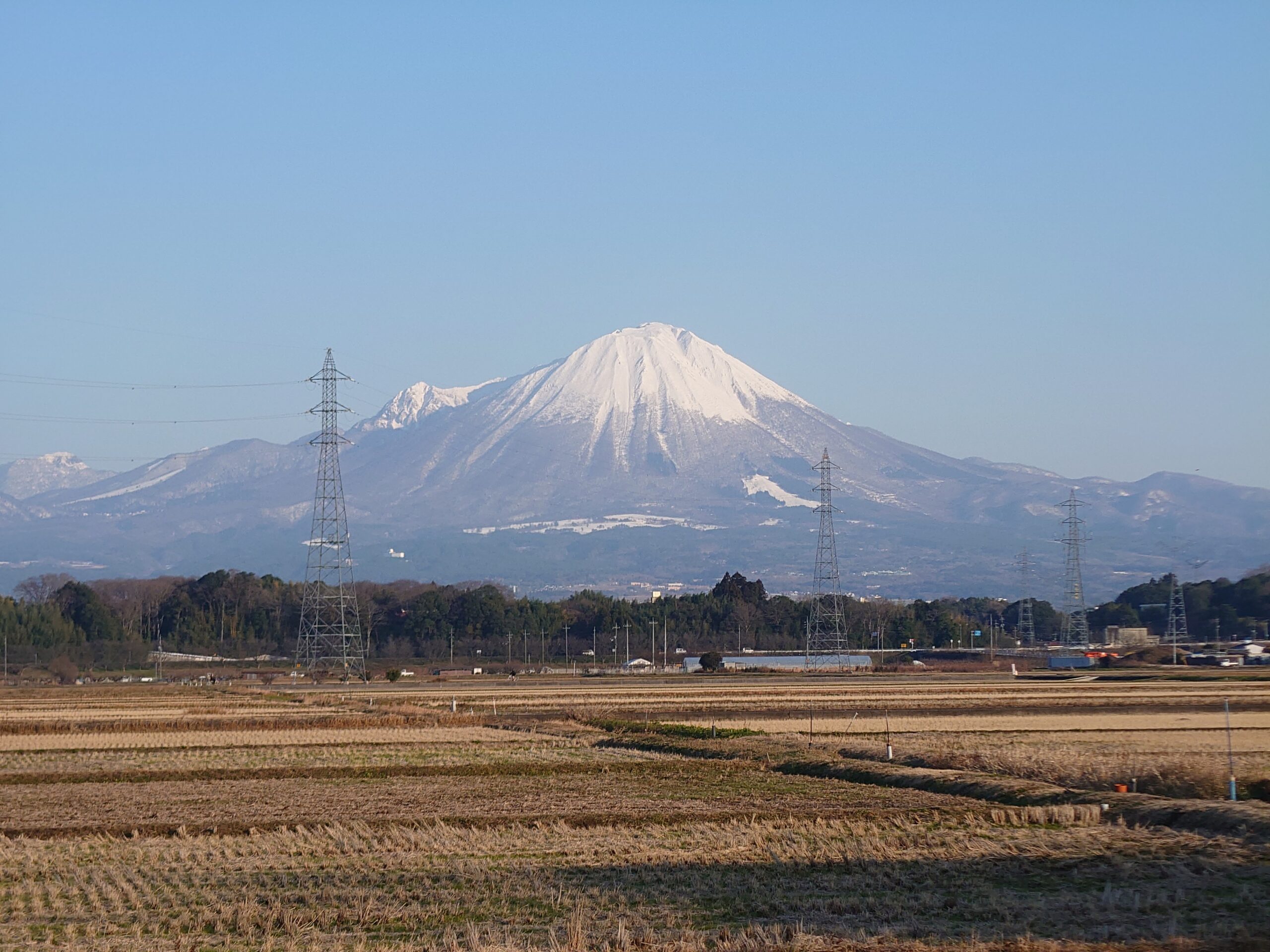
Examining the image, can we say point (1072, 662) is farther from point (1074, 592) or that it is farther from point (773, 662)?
point (773, 662)

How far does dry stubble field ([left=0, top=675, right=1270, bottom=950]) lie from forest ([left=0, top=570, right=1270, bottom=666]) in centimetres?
7278

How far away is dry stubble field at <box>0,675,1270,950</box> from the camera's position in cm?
1261

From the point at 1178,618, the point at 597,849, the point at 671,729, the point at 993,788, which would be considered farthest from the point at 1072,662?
the point at 597,849

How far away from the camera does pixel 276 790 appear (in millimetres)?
24250

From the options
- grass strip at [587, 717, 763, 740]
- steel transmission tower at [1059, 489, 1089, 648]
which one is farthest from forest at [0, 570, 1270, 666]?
grass strip at [587, 717, 763, 740]

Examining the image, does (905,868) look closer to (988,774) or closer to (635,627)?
(988,774)

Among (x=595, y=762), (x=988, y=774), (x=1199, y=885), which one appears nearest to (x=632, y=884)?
(x=1199, y=885)

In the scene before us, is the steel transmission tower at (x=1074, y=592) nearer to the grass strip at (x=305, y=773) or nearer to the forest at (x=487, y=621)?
the forest at (x=487, y=621)

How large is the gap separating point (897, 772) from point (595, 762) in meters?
6.94

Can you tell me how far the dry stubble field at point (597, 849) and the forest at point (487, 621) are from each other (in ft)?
239

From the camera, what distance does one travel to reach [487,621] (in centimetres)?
11831

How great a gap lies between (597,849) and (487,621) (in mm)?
102321

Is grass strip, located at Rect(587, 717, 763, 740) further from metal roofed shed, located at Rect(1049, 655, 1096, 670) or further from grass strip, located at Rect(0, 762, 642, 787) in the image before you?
metal roofed shed, located at Rect(1049, 655, 1096, 670)

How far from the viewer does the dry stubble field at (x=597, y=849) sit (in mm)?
12609
